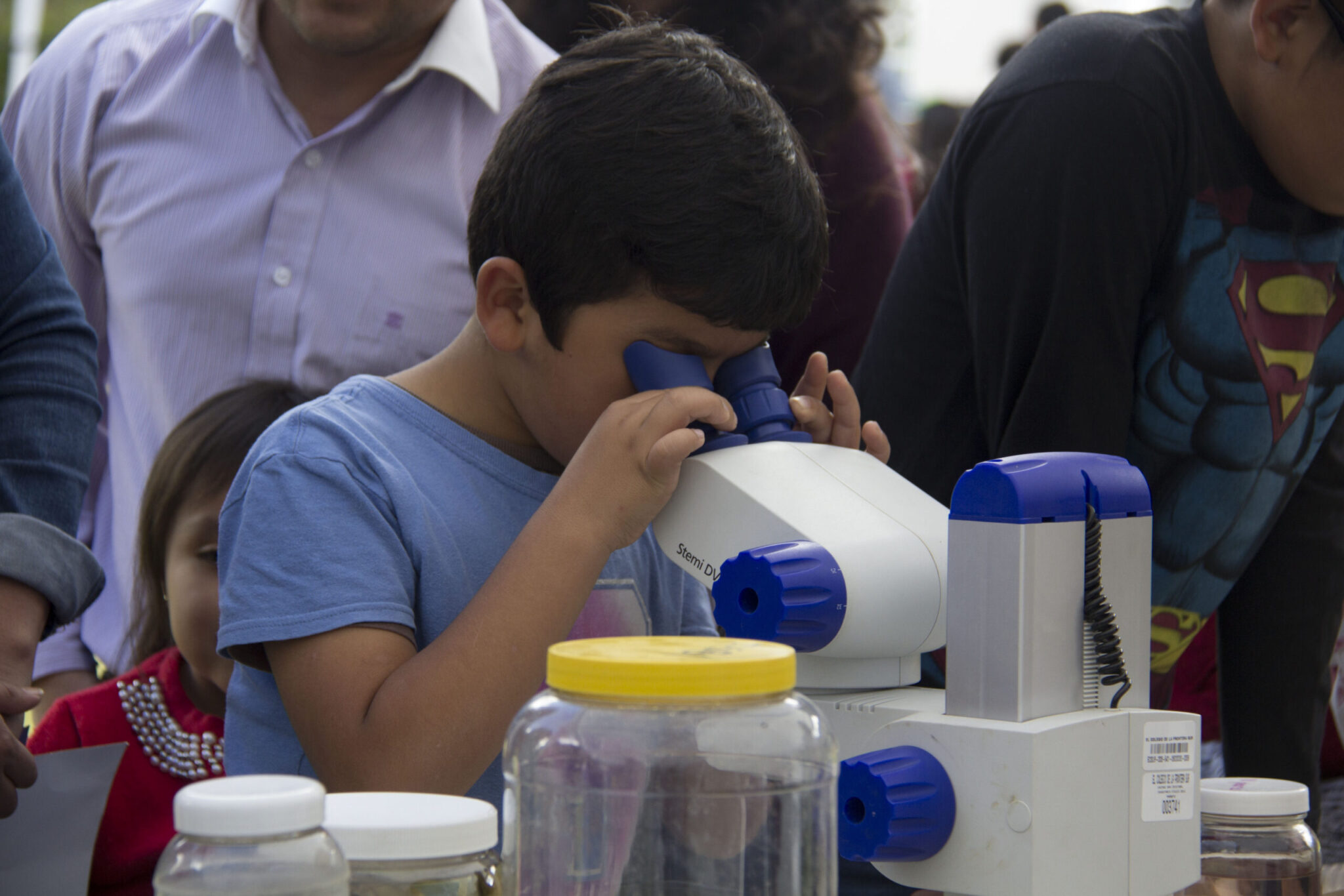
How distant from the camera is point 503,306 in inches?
49.8

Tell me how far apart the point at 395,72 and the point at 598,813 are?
1.40 m

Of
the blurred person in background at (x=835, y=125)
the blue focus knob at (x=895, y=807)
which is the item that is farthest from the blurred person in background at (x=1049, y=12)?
the blue focus knob at (x=895, y=807)

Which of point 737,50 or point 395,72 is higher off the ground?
point 737,50

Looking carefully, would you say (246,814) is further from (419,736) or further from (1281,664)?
(1281,664)

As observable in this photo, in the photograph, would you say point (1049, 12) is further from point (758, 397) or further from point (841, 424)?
point (758, 397)

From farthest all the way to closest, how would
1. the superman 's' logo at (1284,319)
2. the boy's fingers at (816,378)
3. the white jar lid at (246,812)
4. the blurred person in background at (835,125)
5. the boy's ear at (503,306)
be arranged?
1. the blurred person in background at (835,125)
2. the superman 's' logo at (1284,319)
3. the boy's fingers at (816,378)
4. the boy's ear at (503,306)
5. the white jar lid at (246,812)

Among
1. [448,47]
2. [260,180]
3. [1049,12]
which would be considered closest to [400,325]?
[260,180]

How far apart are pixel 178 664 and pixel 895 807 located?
1374 millimetres

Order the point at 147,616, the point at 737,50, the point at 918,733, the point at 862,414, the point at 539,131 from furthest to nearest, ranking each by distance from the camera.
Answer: the point at 737,50
the point at 147,616
the point at 862,414
the point at 539,131
the point at 918,733

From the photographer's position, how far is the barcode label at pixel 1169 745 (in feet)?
2.83

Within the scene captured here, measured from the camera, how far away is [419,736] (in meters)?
1.08

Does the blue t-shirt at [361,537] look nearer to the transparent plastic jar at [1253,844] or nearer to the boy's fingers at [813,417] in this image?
the boy's fingers at [813,417]

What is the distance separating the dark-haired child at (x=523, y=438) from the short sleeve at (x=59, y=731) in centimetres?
64

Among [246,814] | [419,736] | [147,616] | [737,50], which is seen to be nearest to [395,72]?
[737,50]
